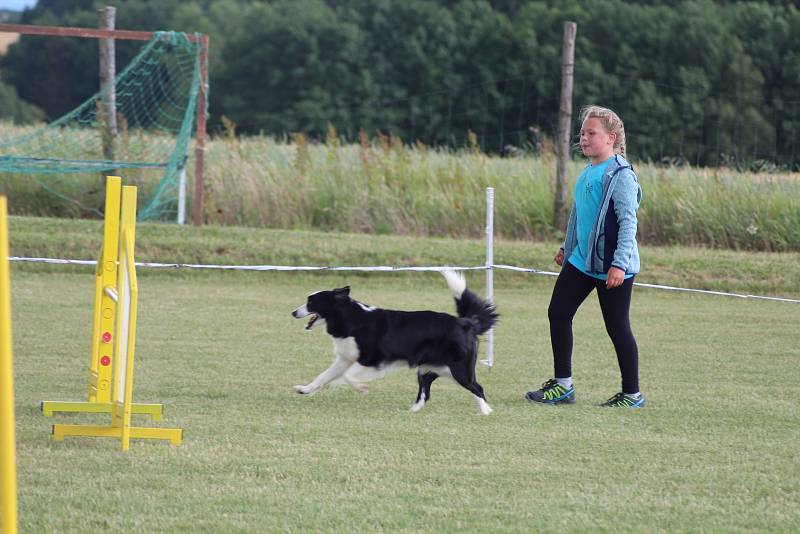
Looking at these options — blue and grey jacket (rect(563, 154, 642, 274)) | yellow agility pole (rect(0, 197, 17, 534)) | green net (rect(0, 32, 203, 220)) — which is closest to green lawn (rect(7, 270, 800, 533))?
blue and grey jacket (rect(563, 154, 642, 274))

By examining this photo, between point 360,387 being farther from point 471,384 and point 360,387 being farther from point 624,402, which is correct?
point 624,402

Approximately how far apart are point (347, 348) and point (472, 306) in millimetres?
716

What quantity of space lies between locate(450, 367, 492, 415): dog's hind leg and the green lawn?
11 cm

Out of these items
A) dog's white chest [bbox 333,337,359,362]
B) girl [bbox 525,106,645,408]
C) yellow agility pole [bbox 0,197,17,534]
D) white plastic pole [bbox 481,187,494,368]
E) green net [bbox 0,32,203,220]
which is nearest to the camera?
yellow agility pole [bbox 0,197,17,534]

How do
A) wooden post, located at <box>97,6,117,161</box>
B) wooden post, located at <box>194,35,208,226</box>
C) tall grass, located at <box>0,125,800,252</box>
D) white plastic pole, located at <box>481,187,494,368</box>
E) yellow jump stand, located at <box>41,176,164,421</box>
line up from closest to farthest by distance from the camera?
yellow jump stand, located at <box>41,176,164,421</box> → white plastic pole, located at <box>481,187,494,368</box> → wooden post, located at <box>194,35,208,226</box> → tall grass, located at <box>0,125,800,252</box> → wooden post, located at <box>97,6,117,161</box>

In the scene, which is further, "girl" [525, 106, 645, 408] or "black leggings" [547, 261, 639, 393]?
"black leggings" [547, 261, 639, 393]

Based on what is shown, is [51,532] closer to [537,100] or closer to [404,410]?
[404,410]

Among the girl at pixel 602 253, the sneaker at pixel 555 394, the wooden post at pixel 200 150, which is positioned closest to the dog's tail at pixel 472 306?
the girl at pixel 602 253

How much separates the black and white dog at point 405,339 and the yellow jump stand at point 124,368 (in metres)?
1.37

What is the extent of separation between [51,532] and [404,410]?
262 cm

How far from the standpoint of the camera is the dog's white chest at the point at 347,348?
6414mm

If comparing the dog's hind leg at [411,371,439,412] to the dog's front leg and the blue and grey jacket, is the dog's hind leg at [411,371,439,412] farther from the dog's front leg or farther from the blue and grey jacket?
the blue and grey jacket

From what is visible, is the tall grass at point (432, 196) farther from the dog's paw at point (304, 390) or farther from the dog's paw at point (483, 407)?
the dog's paw at point (483, 407)

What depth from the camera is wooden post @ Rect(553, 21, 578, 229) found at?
13977 millimetres
